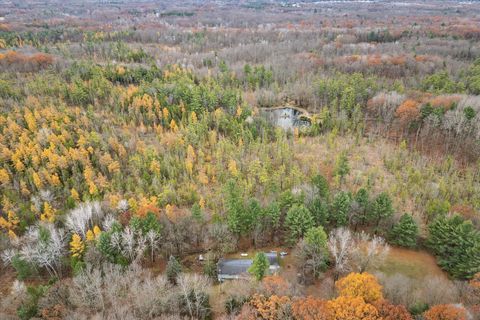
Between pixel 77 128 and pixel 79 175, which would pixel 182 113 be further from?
pixel 79 175

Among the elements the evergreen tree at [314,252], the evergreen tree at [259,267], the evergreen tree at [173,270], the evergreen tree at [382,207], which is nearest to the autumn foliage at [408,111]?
the evergreen tree at [382,207]

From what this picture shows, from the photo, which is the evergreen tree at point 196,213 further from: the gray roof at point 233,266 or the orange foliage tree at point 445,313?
the orange foliage tree at point 445,313

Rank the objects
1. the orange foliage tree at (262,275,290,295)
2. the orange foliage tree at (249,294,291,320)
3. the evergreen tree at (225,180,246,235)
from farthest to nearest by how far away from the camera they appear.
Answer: the evergreen tree at (225,180,246,235), the orange foliage tree at (262,275,290,295), the orange foliage tree at (249,294,291,320)

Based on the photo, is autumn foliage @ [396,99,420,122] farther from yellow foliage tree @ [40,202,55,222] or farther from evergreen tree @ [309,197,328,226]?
yellow foliage tree @ [40,202,55,222]

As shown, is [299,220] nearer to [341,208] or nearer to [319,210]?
[319,210]

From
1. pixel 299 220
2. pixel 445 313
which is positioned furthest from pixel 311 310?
pixel 299 220

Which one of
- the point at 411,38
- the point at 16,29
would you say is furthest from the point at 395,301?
the point at 16,29

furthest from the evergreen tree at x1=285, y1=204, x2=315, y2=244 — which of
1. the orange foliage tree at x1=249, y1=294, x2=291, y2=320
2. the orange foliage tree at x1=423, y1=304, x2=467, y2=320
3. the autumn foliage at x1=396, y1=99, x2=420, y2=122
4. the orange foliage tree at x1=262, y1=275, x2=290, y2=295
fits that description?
the autumn foliage at x1=396, y1=99, x2=420, y2=122
